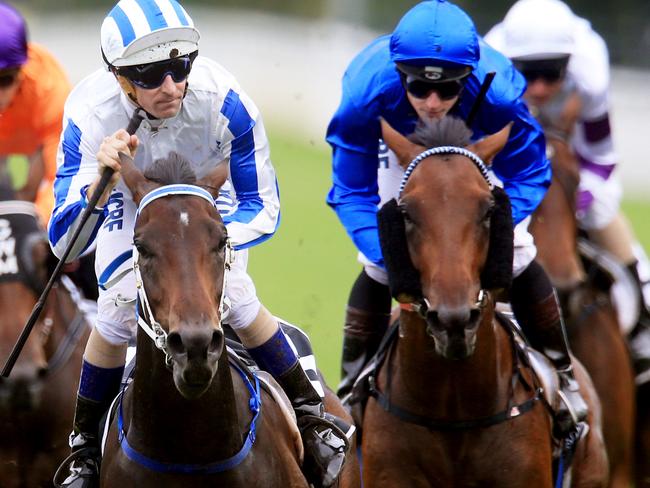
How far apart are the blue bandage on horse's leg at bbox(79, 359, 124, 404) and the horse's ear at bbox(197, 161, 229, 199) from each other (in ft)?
3.13

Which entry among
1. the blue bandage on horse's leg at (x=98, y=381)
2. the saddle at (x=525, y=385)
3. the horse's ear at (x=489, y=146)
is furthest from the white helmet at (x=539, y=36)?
the blue bandage on horse's leg at (x=98, y=381)

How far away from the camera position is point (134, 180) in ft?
16.2

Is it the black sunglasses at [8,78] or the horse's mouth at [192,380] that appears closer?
the horse's mouth at [192,380]

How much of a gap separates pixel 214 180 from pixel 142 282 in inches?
17.9

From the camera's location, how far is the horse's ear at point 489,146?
5770 millimetres

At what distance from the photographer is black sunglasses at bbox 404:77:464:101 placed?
604 cm

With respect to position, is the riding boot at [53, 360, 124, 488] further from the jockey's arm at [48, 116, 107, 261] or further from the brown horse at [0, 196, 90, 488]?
the brown horse at [0, 196, 90, 488]

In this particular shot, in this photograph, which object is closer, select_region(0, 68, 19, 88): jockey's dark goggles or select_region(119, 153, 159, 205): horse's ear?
select_region(119, 153, 159, 205): horse's ear

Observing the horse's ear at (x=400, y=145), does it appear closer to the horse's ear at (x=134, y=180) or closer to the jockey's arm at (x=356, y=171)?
the jockey's arm at (x=356, y=171)

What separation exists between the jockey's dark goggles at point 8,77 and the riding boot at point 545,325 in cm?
292

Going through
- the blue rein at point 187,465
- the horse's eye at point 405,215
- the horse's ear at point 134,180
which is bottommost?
the blue rein at point 187,465

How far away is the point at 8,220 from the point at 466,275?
2.61 meters

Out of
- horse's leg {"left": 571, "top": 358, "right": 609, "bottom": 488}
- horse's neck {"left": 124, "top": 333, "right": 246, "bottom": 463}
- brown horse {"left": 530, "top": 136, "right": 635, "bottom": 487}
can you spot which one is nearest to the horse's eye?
horse's neck {"left": 124, "top": 333, "right": 246, "bottom": 463}

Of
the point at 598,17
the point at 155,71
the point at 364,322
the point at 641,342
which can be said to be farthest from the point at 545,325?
the point at 598,17
